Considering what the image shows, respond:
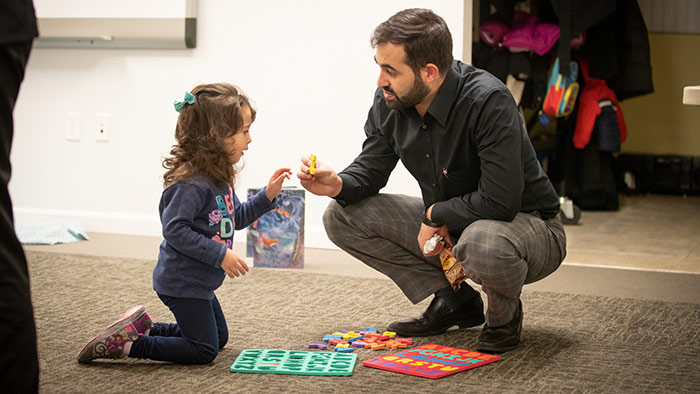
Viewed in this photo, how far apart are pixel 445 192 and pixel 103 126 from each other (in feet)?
6.76

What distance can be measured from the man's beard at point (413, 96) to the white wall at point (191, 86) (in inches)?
48.8

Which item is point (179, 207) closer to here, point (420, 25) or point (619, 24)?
point (420, 25)

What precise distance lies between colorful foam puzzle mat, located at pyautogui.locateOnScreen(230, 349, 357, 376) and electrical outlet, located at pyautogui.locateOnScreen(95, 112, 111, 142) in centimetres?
198

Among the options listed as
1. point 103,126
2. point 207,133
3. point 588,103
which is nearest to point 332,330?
point 207,133

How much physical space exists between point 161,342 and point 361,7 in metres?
1.83

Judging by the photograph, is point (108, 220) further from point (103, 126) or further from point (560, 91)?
point (560, 91)

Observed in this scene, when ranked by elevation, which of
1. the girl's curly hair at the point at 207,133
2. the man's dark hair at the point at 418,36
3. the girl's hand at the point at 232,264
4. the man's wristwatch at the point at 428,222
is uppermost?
the man's dark hair at the point at 418,36

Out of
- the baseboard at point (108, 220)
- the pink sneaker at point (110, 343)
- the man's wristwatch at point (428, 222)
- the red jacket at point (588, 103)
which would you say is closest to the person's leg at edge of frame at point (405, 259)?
the man's wristwatch at point (428, 222)

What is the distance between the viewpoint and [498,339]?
6.51 feet

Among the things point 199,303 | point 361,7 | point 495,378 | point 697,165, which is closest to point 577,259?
point 361,7

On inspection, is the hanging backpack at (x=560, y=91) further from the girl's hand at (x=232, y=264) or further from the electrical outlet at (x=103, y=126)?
the girl's hand at (x=232, y=264)

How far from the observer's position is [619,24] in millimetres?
4086

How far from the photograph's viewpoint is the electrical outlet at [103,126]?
3.64 metres

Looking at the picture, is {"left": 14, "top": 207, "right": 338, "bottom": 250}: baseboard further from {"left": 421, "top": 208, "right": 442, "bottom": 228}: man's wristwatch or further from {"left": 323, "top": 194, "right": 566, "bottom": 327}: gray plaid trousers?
{"left": 421, "top": 208, "right": 442, "bottom": 228}: man's wristwatch
